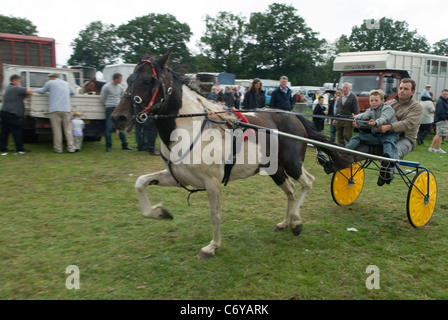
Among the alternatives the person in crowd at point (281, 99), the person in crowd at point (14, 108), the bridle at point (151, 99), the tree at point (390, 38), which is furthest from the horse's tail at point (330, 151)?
the tree at point (390, 38)

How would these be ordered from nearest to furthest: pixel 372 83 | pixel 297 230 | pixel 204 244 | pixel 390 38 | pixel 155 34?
pixel 204 244, pixel 297 230, pixel 372 83, pixel 155 34, pixel 390 38

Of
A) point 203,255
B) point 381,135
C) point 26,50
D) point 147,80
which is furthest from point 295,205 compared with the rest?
point 26,50

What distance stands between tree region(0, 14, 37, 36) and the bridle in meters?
61.4

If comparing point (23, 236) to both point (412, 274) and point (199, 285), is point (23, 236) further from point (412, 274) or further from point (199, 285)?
point (412, 274)

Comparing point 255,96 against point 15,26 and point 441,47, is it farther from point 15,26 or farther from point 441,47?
point 441,47

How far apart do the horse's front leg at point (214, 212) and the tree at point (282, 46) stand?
190 ft

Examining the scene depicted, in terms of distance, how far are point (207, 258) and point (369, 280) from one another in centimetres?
177

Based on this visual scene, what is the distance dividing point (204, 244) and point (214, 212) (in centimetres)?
63

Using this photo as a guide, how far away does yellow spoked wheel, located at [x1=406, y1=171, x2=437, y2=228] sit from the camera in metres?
5.26

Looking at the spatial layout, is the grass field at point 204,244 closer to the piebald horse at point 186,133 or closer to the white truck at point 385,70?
the piebald horse at point 186,133

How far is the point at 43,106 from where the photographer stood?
10188 millimetres

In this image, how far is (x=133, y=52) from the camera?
59562mm
